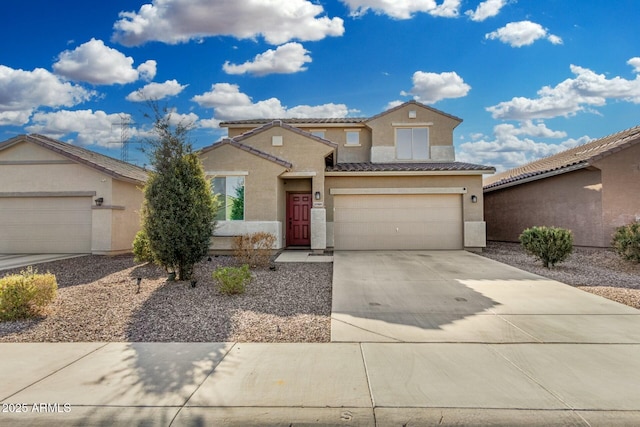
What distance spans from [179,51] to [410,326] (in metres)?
14.7

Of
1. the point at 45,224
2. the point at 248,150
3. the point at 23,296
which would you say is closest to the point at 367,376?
the point at 23,296

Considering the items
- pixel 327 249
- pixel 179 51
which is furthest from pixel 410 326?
pixel 179 51

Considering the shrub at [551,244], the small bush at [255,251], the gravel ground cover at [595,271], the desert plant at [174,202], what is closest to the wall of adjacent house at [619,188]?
the gravel ground cover at [595,271]

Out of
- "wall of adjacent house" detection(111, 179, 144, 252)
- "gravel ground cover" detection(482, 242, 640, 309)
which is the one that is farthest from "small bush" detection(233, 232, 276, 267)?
"gravel ground cover" detection(482, 242, 640, 309)

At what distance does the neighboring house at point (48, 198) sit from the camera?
14.0 metres

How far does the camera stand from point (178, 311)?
651 cm

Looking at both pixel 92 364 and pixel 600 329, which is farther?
pixel 600 329

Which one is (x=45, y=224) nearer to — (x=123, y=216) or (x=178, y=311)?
(x=123, y=216)

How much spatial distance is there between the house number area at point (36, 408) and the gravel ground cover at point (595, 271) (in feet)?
29.2

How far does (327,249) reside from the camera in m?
14.8

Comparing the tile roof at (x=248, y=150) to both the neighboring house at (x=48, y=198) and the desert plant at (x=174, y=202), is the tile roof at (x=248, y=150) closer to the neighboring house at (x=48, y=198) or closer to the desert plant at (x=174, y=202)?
the neighboring house at (x=48, y=198)

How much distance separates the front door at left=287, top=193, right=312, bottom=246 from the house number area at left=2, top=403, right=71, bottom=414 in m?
12.2

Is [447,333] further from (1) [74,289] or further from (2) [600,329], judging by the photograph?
(1) [74,289]

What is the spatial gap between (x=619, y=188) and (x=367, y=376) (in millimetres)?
14162
